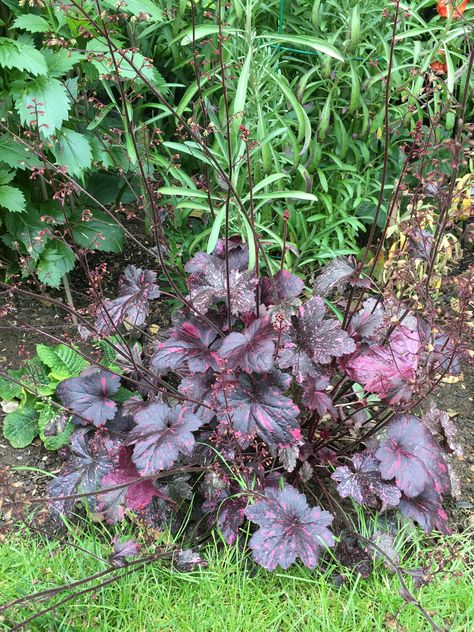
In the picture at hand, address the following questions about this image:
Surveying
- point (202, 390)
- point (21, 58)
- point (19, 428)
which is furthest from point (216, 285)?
point (21, 58)

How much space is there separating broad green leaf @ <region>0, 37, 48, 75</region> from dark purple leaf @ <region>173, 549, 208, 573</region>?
1761 millimetres

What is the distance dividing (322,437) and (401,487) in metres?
0.43

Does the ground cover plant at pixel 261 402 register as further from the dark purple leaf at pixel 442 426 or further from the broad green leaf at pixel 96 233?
the broad green leaf at pixel 96 233

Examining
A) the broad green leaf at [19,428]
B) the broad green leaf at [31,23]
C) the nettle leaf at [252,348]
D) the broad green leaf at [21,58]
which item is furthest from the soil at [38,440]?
the broad green leaf at [31,23]

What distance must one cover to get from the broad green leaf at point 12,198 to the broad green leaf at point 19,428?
2.72ft

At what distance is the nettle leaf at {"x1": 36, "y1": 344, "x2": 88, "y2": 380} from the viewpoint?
266 centimetres

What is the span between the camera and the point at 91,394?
2.43 m

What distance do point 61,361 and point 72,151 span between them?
0.85 m

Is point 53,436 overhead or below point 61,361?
below

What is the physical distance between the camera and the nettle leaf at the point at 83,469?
7.30ft

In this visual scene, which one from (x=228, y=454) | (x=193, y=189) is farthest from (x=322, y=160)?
(x=228, y=454)

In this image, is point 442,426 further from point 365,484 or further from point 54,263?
point 54,263

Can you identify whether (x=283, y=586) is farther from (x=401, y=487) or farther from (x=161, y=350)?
(x=161, y=350)

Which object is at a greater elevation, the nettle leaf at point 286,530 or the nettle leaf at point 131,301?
the nettle leaf at point 131,301
